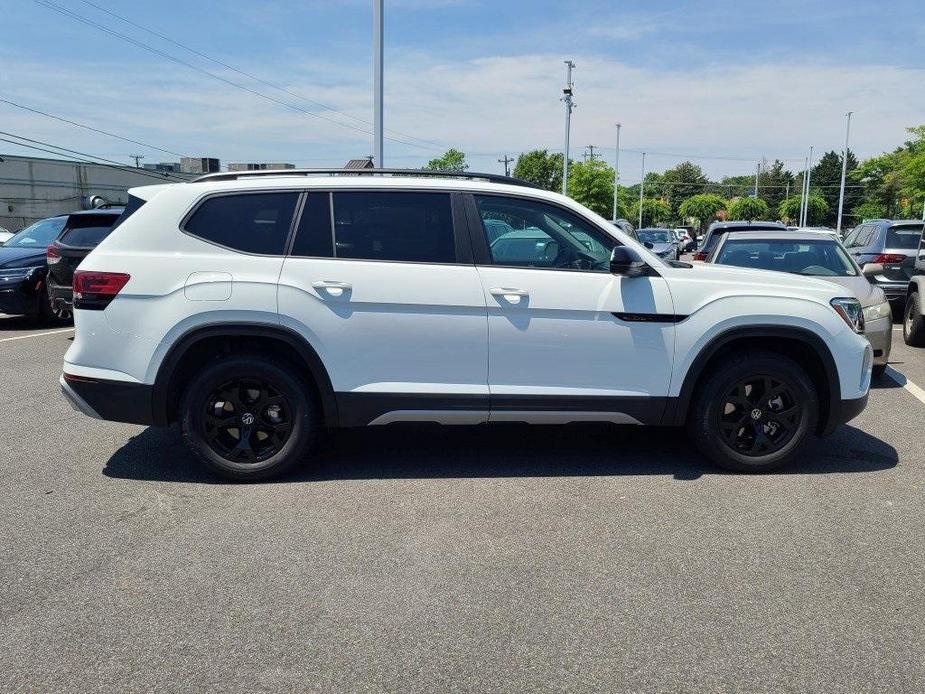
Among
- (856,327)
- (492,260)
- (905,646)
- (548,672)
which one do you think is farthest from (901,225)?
(548,672)

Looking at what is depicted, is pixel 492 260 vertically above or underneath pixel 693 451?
above

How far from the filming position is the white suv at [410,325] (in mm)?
4816

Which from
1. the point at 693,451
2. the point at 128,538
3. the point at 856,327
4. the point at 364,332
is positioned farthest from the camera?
the point at 693,451

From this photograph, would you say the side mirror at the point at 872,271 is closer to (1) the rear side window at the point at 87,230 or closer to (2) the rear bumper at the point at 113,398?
(2) the rear bumper at the point at 113,398

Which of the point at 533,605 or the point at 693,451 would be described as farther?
the point at 693,451

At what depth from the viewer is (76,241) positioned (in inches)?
405

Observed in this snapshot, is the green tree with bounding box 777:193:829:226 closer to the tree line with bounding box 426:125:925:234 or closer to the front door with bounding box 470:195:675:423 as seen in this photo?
the tree line with bounding box 426:125:925:234

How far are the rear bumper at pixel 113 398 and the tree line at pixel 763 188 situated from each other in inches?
1743

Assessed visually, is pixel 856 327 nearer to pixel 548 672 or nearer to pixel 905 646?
pixel 905 646

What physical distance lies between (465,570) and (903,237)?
36.6 feet

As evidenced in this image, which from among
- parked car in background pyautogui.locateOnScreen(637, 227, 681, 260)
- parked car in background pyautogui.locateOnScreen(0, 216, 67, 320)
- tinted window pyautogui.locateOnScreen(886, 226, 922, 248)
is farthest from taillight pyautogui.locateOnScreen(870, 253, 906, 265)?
parked car in background pyautogui.locateOnScreen(637, 227, 681, 260)

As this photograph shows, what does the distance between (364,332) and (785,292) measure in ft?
8.71

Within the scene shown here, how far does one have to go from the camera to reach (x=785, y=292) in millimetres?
5082

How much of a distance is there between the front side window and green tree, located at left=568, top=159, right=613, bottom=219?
72.0 metres
